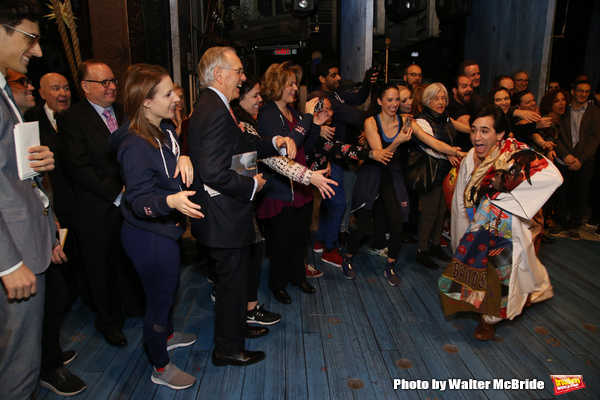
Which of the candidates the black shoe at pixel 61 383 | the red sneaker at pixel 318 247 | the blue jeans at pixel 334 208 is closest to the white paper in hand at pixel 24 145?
the black shoe at pixel 61 383

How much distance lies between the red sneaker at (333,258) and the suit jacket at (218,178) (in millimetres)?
1608

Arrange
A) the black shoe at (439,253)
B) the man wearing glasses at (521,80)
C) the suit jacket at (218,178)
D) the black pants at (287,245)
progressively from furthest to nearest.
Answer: the man wearing glasses at (521,80) → the black shoe at (439,253) → the black pants at (287,245) → the suit jacket at (218,178)

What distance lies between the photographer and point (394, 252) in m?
3.25

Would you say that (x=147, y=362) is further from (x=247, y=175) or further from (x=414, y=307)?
(x=414, y=307)

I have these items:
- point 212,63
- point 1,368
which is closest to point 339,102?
point 212,63

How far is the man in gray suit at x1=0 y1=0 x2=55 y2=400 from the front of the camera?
52.7 inches

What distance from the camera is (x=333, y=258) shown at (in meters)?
3.60

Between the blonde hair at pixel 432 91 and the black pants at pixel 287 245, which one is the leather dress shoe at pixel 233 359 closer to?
the black pants at pixel 287 245

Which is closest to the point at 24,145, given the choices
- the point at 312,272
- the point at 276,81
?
the point at 276,81

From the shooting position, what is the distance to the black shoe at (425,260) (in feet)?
11.5

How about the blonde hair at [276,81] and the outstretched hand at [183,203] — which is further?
the blonde hair at [276,81]

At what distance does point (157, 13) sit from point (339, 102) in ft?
8.59

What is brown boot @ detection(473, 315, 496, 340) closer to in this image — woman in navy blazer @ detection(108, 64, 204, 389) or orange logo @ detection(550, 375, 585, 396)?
orange logo @ detection(550, 375, 585, 396)

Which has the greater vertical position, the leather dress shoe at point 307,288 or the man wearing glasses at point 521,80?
the man wearing glasses at point 521,80
